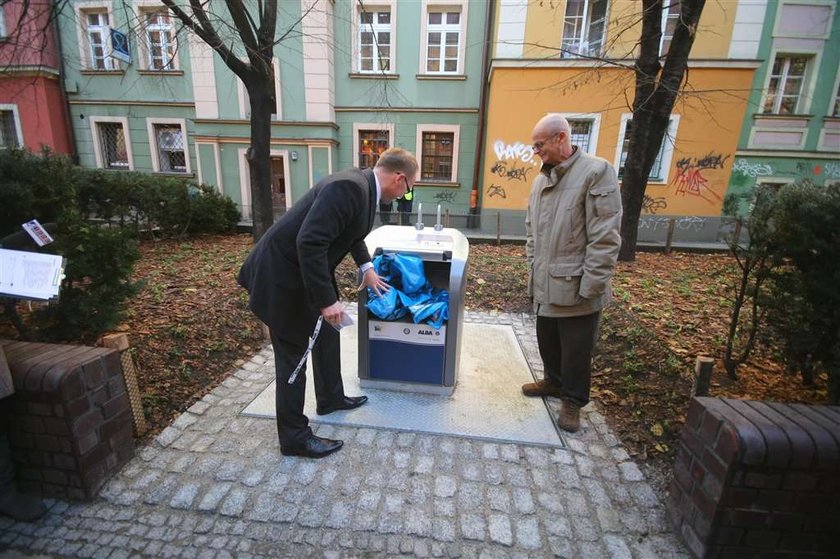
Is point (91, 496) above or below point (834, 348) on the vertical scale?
below

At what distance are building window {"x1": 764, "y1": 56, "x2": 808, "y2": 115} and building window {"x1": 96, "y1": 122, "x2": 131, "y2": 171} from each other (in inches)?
812

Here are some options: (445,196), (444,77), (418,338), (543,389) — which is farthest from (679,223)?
(418,338)

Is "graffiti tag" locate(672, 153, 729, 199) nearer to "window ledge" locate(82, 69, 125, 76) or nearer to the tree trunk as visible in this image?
the tree trunk

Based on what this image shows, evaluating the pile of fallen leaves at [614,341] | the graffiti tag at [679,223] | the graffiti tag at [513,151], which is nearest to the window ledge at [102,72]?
the pile of fallen leaves at [614,341]

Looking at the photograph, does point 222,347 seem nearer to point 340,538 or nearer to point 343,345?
point 343,345

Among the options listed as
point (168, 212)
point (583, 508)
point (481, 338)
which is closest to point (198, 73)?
point (168, 212)

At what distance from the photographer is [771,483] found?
159cm

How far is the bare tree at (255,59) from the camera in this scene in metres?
4.88

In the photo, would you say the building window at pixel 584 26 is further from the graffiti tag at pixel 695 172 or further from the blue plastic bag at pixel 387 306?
the blue plastic bag at pixel 387 306

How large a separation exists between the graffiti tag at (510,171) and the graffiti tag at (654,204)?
3472 mm

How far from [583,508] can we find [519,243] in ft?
26.6

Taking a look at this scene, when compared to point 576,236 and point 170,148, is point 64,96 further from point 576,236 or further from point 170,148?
→ point 576,236

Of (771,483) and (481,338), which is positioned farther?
(481,338)

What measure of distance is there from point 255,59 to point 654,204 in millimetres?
10498
